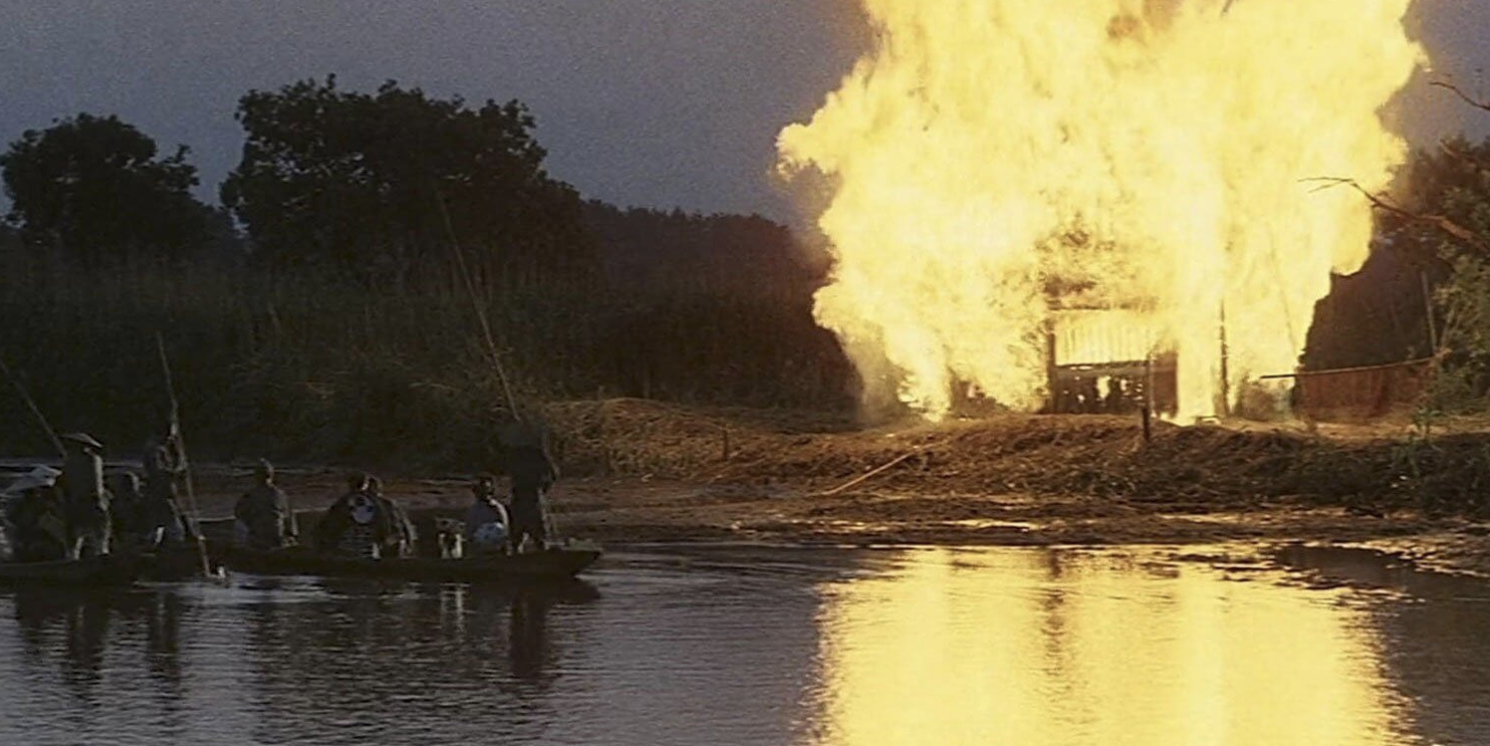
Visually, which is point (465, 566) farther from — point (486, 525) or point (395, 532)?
point (395, 532)

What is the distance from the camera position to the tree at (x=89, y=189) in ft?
229

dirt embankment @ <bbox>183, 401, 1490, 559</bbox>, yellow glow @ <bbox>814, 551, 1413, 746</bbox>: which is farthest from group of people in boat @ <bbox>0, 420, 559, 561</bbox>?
dirt embankment @ <bbox>183, 401, 1490, 559</bbox>

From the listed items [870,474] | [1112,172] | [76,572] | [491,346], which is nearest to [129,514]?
[76,572]

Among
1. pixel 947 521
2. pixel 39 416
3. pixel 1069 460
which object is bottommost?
pixel 947 521

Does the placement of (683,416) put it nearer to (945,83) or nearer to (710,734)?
(945,83)

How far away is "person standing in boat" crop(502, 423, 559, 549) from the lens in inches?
878

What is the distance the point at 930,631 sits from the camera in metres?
17.8

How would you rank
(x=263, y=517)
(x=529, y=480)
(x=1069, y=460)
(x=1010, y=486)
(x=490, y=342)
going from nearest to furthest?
(x=529, y=480), (x=263, y=517), (x=490, y=342), (x=1010, y=486), (x=1069, y=460)

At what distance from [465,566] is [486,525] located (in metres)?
0.99

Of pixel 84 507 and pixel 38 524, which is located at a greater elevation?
pixel 84 507

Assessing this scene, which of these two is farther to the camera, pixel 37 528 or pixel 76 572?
pixel 37 528

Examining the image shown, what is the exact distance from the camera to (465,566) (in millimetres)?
21750

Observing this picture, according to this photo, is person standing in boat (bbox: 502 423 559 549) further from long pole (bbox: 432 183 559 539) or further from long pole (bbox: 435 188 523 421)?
long pole (bbox: 435 188 523 421)

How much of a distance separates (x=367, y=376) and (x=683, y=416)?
A: 22.9 feet
